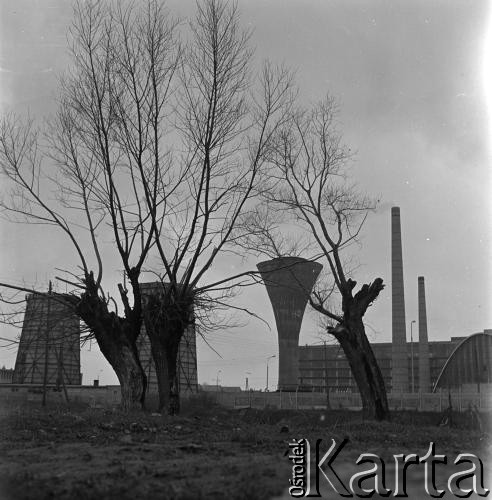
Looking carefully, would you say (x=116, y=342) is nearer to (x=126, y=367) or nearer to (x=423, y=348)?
(x=126, y=367)

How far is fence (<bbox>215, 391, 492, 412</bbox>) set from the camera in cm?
4081

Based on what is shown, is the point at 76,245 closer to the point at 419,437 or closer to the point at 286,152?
the point at 286,152

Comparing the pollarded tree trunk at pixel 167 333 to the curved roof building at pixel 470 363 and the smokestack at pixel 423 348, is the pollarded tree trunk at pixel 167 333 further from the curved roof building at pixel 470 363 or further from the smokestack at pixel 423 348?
the curved roof building at pixel 470 363

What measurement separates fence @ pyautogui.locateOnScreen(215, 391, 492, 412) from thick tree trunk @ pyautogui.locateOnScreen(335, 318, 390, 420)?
87.8 ft

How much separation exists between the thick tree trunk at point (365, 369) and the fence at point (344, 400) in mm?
26767

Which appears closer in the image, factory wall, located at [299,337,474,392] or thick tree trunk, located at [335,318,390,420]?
thick tree trunk, located at [335,318,390,420]

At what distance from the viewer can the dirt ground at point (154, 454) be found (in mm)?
4344

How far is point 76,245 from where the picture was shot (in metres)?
13.6

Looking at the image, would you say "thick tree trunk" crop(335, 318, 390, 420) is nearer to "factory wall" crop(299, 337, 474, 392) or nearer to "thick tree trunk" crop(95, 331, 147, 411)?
"thick tree trunk" crop(95, 331, 147, 411)

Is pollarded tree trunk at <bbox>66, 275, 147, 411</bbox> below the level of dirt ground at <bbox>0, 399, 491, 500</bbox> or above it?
above

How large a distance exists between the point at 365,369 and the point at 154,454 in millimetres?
8952

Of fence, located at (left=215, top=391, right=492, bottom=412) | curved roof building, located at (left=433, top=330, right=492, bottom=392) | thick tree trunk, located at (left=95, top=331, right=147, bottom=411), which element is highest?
curved roof building, located at (left=433, top=330, right=492, bottom=392)

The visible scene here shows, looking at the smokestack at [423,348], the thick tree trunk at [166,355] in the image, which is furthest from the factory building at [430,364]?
the thick tree trunk at [166,355]

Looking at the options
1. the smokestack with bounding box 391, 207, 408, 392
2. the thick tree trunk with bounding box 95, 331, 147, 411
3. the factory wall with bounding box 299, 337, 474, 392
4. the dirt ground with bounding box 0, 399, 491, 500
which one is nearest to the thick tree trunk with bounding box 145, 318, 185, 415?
the thick tree trunk with bounding box 95, 331, 147, 411
